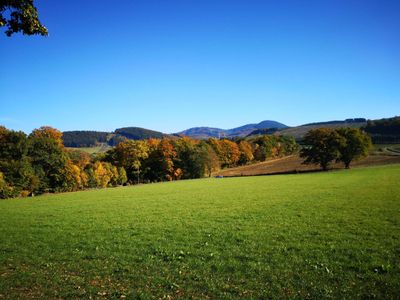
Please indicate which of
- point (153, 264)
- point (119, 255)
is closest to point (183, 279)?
point (153, 264)

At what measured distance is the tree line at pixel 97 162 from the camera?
72125 millimetres

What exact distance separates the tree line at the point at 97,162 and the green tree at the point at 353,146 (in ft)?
158

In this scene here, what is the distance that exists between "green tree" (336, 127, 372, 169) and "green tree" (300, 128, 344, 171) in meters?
1.95

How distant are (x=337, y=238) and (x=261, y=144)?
161301 mm

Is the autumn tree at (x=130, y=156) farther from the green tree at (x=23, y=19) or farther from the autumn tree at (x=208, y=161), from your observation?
the green tree at (x=23, y=19)

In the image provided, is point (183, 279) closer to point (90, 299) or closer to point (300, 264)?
point (90, 299)

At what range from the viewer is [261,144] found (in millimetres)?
175625

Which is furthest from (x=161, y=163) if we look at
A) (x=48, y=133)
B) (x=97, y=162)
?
(x=48, y=133)

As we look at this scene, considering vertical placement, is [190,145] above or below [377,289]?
above

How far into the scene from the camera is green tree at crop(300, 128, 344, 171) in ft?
312

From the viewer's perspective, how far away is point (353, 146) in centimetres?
9462

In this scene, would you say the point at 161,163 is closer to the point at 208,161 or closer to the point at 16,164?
the point at 208,161

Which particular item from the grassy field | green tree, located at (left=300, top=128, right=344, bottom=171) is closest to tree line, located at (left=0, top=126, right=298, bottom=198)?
green tree, located at (left=300, top=128, right=344, bottom=171)

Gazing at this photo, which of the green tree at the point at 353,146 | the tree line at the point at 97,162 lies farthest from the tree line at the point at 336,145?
the tree line at the point at 97,162
